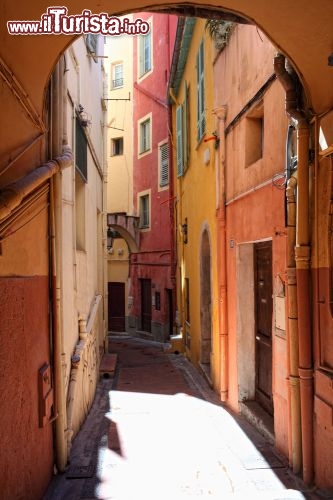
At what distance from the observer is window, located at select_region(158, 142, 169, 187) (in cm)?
1867

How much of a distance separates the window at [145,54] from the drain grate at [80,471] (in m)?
18.0

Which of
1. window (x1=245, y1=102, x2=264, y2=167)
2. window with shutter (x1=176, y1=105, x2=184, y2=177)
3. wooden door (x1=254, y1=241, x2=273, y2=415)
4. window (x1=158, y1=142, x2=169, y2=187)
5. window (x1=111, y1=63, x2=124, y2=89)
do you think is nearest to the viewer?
wooden door (x1=254, y1=241, x2=273, y2=415)

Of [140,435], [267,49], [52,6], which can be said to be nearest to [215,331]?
[140,435]

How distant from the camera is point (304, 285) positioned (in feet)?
15.3

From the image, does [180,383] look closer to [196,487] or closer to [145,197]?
[196,487]

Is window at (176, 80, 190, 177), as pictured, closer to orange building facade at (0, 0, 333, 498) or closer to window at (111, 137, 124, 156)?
orange building facade at (0, 0, 333, 498)

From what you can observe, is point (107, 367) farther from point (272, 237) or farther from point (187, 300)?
point (272, 237)

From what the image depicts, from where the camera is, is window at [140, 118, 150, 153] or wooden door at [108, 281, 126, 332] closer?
window at [140, 118, 150, 153]

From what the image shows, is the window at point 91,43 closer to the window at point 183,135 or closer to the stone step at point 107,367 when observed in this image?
the window at point 183,135

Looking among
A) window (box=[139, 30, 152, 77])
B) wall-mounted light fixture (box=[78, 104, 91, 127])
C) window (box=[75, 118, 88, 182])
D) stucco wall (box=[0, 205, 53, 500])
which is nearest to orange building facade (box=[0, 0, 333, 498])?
stucco wall (box=[0, 205, 53, 500])

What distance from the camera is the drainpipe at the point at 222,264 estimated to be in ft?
26.0

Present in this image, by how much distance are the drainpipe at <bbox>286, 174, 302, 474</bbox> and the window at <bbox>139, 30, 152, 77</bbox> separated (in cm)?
1702

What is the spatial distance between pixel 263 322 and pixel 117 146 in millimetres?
18057

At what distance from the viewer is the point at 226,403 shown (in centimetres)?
793
